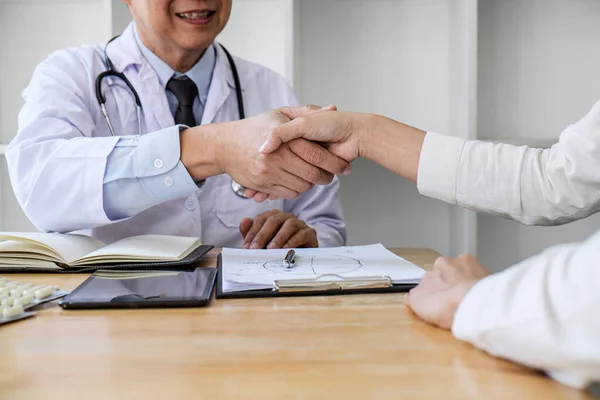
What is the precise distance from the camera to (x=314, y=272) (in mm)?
960

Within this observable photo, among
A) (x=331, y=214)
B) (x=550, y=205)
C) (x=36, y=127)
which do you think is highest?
(x=36, y=127)

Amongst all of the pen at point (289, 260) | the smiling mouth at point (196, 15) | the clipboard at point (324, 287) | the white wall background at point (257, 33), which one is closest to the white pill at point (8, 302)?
the clipboard at point (324, 287)

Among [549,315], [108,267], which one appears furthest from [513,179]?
[108,267]

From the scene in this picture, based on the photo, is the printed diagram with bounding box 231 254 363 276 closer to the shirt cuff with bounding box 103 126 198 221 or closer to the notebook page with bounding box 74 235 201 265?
the notebook page with bounding box 74 235 201 265

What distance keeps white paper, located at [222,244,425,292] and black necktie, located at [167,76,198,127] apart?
54cm

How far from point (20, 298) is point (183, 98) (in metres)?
0.95

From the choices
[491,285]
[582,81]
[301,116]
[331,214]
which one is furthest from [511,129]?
[491,285]

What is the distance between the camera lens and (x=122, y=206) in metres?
1.31

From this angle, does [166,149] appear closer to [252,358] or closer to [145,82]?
[145,82]

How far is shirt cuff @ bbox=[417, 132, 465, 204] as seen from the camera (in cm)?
105

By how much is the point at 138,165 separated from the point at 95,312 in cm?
53

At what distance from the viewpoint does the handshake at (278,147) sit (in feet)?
4.01

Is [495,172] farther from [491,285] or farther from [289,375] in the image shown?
[289,375]

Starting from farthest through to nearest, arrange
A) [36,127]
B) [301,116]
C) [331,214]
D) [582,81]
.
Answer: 1. [582,81]
2. [331,214]
3. [36,127]
4. [301,116]
